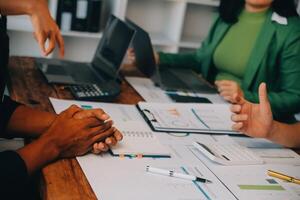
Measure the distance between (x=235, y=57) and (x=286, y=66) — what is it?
1.05 ft

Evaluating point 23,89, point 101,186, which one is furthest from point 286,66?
point 101,186

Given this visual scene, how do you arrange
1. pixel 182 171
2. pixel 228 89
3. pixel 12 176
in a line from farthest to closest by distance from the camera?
pixel 228 89 → pixel 182 171 → pixel 12 176

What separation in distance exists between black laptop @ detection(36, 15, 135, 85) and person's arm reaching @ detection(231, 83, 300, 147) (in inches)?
26.0

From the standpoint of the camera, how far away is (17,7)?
1557mm

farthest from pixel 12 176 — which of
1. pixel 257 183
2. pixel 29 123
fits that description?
pixel 257 183

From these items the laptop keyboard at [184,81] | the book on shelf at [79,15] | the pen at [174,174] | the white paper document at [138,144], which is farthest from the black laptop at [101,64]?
the book on shelf at [79,15]

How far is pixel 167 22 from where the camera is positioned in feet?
12.2

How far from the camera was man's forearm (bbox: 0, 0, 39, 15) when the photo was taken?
5.03ft

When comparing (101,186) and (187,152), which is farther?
(187,152)

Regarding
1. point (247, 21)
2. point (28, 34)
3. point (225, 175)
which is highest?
point (247, 21)

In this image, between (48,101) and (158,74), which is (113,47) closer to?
(158,74)

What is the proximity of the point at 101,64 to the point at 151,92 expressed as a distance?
0.34m

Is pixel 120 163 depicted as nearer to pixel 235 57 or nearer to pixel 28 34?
pixel 235 57

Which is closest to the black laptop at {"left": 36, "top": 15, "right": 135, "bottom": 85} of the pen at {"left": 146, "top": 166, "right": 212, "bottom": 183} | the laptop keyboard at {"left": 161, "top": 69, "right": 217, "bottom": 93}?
the laptop keyboard at {"left": 161, "top": 69, "right": 217, "bottom": 93}
